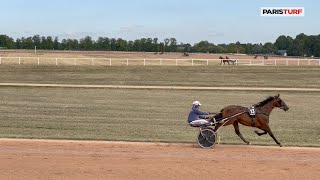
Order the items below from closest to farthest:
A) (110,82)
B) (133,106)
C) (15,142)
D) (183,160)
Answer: (183,160)
(15,142)
(133,106)
(110,82)

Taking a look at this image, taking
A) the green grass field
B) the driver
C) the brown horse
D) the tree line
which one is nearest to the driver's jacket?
the driver

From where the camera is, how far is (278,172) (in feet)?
35.0

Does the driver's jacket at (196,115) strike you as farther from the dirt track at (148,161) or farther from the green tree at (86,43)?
the green tree at (86,43)

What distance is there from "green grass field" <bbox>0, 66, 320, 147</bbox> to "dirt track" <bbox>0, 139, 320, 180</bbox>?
1604mm

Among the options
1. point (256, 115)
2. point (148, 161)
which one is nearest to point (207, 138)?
point (256, 115)

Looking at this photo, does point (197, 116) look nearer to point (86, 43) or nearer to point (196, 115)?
point (196, 115)

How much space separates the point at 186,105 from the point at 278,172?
1585cm

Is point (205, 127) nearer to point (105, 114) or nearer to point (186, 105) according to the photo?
point (105, 114)

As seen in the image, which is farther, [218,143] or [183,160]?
[218,143]

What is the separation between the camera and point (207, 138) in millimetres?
13430

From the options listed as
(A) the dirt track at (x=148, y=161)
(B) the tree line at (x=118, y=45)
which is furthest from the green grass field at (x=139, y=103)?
(B) the tree line at (x=118, y=45)

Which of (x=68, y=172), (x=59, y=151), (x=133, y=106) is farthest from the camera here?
(x=133, y=106)

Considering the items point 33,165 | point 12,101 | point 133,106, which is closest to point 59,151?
point 33,165

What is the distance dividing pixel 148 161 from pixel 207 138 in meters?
2.30
